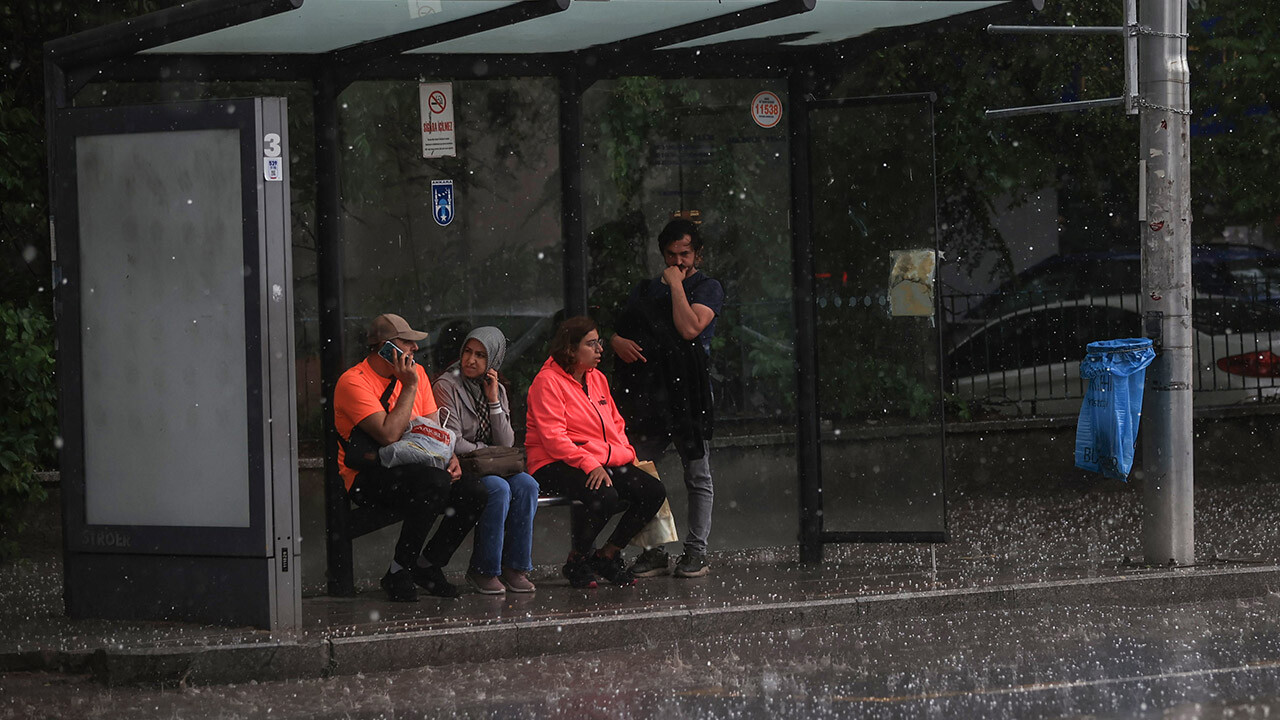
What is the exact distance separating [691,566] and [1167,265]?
3.11m

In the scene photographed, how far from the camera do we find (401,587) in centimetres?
857

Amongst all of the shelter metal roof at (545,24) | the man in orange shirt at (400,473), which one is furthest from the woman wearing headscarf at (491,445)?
the shelter metal roof at (545,24)

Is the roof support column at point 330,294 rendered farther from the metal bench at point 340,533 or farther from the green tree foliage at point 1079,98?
the green tree foliage at point 1079,98

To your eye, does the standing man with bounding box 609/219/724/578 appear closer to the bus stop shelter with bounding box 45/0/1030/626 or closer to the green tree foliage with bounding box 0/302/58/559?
the bus stop shelter with bounding box 45/0/1030/626

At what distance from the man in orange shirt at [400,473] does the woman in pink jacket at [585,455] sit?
57 centimetres

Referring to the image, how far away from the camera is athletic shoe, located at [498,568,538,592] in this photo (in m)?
8.86

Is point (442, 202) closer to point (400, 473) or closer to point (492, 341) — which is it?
point (492, 341)

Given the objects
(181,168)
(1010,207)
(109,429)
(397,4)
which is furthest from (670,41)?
(1010,207)

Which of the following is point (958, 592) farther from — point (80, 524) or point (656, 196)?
point (80, 524)

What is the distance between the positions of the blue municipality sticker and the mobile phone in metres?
1.18

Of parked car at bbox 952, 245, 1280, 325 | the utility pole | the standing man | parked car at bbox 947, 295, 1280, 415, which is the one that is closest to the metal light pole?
the utility pole

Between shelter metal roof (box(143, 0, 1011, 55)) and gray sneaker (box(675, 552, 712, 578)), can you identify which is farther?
gray sneaker (box(675, 552, 712, 578))

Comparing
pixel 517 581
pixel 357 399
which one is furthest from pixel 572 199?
pixel 517 581

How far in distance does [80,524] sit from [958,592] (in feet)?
14.4
